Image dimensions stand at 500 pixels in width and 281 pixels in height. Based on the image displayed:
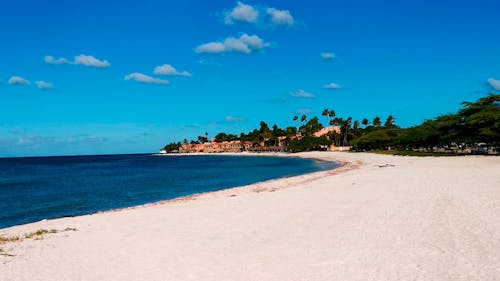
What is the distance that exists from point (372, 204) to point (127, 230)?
35.8ft

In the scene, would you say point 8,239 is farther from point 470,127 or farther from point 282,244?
point 470,127

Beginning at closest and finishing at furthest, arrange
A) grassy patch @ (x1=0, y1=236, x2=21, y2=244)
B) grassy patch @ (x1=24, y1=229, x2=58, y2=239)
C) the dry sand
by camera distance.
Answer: the dry sand → grassy patch @ (x1=0, y1=236, x2=21, y2=244) → grassy patch @ (x1=24, y1=229, x2=58, y2=239)

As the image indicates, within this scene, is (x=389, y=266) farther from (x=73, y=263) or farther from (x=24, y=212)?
(x=24, y=212)

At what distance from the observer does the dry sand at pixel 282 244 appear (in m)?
9.30

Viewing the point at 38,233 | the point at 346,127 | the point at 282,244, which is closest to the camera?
the point at 282,244

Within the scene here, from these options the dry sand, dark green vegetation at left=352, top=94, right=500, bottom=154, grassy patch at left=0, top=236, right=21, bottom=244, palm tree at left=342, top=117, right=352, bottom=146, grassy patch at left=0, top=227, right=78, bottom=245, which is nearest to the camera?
the dry sand

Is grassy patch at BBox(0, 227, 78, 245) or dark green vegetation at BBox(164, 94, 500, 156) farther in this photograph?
dark green vegetation at BBox(164, 94, 500, 156)

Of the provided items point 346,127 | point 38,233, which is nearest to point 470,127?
point 38,233

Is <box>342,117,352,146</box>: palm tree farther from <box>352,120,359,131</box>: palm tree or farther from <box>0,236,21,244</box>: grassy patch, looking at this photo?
<box>0,236,21,244</box>: grassy patch

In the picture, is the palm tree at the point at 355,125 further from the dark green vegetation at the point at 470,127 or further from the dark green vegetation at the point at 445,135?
the dark green vegetation at the point at 470,127

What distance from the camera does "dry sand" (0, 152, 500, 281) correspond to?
930cm

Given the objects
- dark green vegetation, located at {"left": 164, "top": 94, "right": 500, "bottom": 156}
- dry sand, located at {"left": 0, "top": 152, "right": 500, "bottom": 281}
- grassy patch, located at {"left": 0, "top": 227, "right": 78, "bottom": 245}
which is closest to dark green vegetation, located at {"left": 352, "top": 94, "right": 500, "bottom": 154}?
dark green vegetation, located at {"left": 164, "top": 94, "right": 500, "bottom": 156}

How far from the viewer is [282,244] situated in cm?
1201

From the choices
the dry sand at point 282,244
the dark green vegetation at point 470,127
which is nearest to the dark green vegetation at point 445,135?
the dark green vegetation at point 470,127
